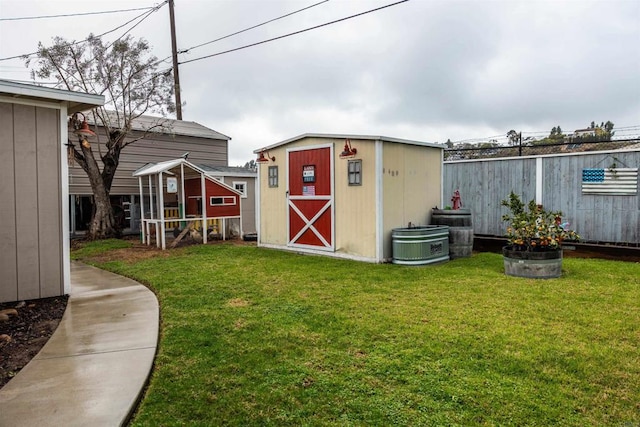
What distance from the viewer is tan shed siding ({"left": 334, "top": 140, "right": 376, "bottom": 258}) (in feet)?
24.6

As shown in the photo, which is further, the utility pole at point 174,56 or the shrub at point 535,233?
the utility pole at point 174,56

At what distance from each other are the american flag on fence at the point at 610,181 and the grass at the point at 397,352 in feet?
10.5

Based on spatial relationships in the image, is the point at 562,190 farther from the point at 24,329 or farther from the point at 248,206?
the point at 24,329

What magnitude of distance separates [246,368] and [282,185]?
6.57 m

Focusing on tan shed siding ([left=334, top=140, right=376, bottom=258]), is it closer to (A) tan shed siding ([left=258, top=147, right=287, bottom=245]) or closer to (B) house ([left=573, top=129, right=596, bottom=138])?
(A) tan shed siding ([left=258, top=147, right=287, bottom=245])

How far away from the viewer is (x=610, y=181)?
8281 millimetres

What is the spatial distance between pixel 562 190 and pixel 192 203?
390 inches

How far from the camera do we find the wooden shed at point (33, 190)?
4793 mm

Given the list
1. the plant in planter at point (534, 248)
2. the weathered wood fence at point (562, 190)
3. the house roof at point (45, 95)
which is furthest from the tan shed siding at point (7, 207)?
the weathered wood fence at point (562, 190)

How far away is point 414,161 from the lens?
8258 millimetres

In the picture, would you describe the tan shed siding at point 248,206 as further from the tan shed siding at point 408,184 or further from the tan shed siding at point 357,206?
the tan shed siding at point 408,184

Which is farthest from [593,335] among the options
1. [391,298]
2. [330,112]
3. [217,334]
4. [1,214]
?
[330,112]

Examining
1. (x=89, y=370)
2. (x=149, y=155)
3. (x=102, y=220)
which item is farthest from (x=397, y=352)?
(x=149, y=155)

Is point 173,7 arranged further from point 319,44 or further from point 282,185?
point 282,185
